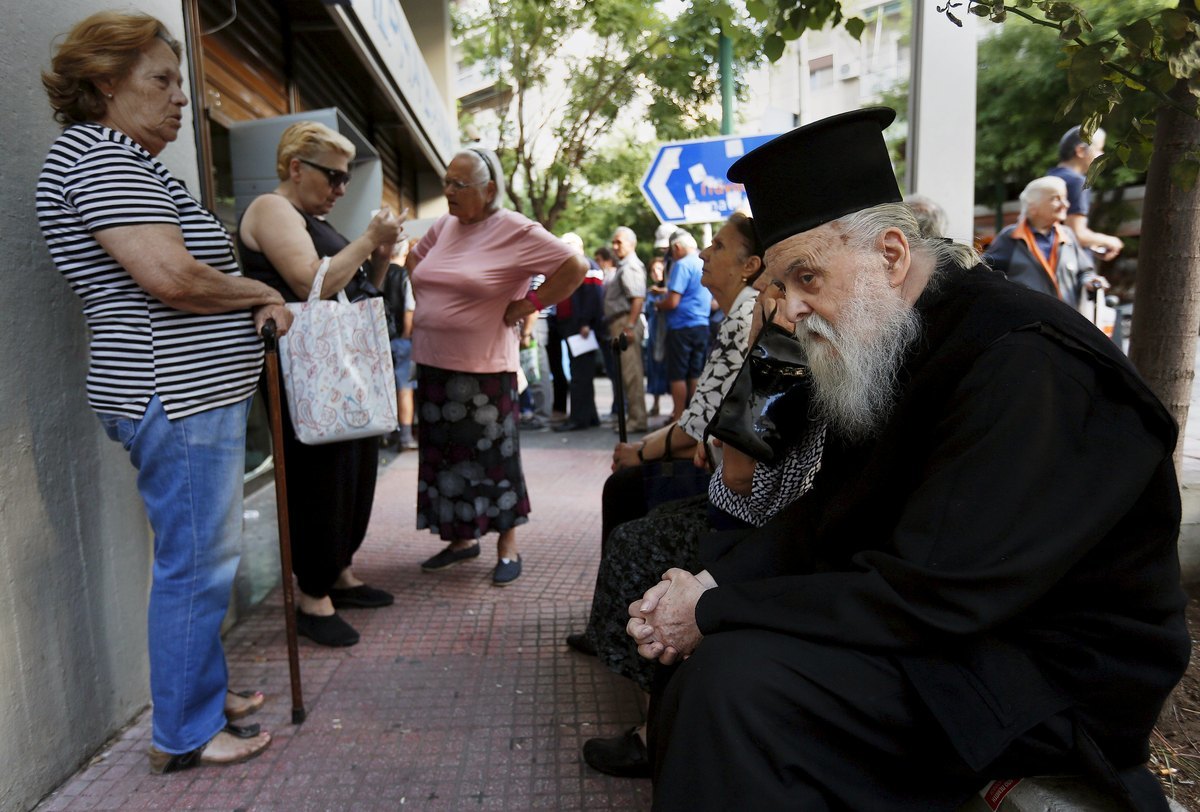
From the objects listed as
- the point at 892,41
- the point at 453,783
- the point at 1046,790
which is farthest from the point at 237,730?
the point at 892,41

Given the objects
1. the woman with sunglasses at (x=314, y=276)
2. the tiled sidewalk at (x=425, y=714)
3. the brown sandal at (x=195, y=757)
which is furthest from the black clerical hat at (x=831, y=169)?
the brown sandal at (x=195, y=757)

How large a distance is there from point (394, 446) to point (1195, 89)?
6965mm

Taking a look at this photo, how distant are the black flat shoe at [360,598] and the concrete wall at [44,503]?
1.11m

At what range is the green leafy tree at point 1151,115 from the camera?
195 cm

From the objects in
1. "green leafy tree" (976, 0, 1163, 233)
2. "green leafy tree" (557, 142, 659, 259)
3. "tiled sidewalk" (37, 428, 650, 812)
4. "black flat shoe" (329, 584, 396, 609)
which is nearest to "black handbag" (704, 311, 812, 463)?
"tiled sidewalk" (37, 428, 650, 812)

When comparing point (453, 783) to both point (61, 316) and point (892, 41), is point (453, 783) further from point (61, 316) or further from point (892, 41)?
point (892, 41)

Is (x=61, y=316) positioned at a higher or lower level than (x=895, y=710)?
higher

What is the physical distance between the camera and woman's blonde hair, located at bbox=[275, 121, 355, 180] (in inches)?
121

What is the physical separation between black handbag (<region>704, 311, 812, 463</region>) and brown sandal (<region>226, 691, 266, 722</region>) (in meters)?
1.81

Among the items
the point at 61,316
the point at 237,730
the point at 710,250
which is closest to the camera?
the point at 61,316

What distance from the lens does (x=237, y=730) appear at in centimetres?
254

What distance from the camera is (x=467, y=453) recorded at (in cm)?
388

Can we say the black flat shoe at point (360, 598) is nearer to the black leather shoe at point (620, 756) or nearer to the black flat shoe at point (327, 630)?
the black flat shoe at point (327, 630)

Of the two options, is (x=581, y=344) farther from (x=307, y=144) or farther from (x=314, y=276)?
(x=314, y=276)
